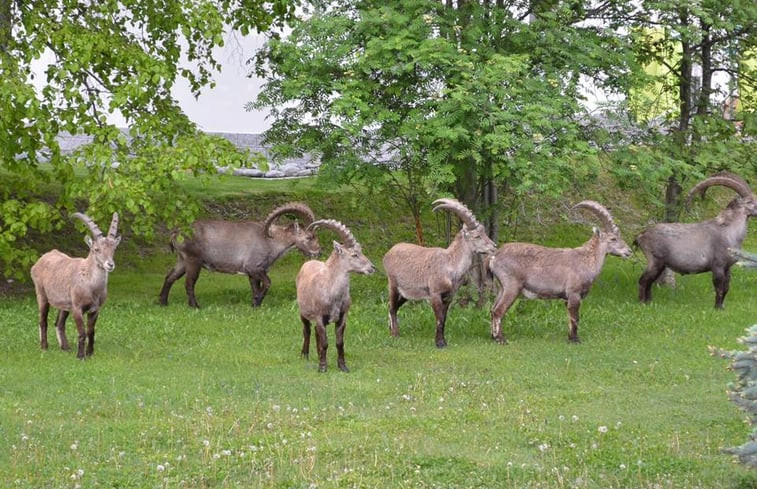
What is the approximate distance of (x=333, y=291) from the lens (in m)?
15.4

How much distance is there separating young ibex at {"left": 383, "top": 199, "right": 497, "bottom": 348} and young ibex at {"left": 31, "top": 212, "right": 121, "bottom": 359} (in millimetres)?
4551

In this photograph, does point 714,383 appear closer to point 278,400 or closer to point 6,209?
point 278,400

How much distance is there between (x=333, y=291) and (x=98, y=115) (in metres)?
8.18

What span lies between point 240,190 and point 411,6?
11064 millimetres

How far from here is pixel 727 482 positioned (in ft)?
33.8

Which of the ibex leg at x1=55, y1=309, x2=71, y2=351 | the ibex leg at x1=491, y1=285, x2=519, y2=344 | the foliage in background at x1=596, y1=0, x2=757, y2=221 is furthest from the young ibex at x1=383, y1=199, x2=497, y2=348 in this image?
the ibex leg at x1=55, y1=309, x2=71, y2=351

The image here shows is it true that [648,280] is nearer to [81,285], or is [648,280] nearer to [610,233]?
[610,233]

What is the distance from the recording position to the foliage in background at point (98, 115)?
20172 mm

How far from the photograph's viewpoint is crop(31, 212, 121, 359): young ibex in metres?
16.1

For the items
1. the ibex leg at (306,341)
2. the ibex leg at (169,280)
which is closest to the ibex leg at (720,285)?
the ibex leg at (306,341)

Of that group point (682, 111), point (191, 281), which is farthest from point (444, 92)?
point (682, 111)

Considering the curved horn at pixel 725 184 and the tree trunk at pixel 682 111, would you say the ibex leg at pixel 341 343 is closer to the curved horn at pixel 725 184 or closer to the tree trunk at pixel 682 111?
the curved horn at pixel 725 184

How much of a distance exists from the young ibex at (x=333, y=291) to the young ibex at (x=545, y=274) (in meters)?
3.21

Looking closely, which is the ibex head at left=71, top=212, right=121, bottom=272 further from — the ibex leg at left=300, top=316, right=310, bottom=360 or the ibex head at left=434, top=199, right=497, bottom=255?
the ibex head at left=434, top=199, right=497, bottom=255
